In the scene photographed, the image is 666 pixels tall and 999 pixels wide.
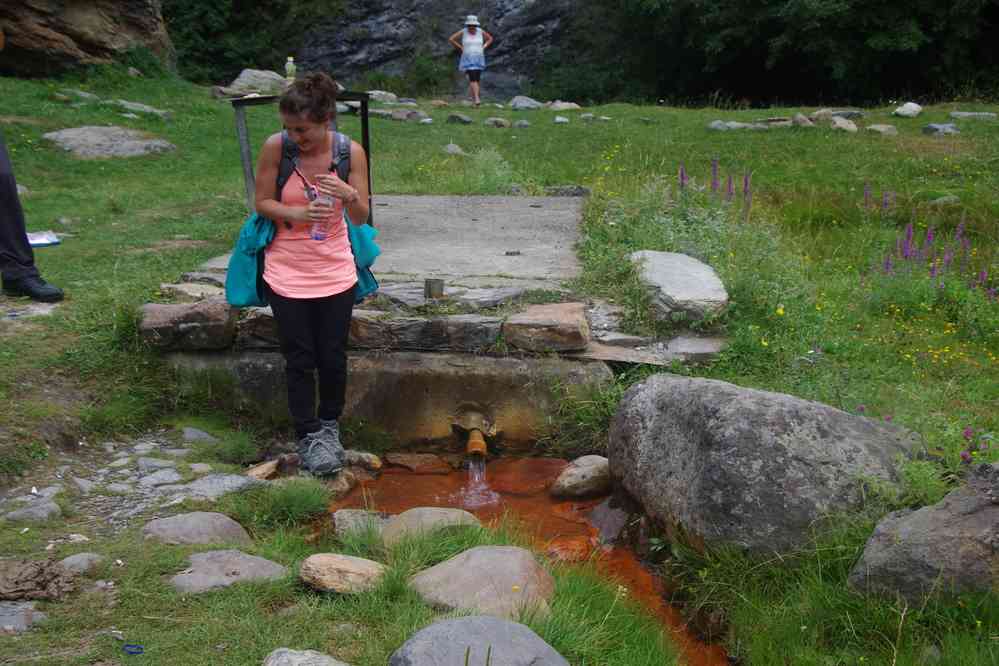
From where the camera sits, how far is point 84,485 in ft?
12.4

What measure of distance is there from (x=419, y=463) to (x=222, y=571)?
172 centimetres

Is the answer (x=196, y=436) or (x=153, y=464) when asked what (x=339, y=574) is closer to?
(x=153, y=464)

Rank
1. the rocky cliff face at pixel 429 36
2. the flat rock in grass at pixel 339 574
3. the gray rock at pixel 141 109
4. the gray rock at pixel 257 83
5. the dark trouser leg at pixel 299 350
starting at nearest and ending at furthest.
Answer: the flat rock in grass at pixel 339 574
the dark trouser leg at pixel 299 350
the gray rock at pixel 141 109
the gray rock at pixel 257 83
the rocky cliff face at pixel 429 36

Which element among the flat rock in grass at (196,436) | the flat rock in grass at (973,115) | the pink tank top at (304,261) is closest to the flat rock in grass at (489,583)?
the pink tank top at (304,261)

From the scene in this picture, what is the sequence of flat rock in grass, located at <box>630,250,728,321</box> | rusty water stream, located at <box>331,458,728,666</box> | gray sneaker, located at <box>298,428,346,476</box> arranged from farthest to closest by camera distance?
flat rock in grass, located at <box>630,250,728,321</box> → gray sneaker, located at <box>298,428,346,476</box> → rusty water stream, located at <box>331,458,728,666</box>

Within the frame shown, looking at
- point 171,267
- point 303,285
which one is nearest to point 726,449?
point 303,285

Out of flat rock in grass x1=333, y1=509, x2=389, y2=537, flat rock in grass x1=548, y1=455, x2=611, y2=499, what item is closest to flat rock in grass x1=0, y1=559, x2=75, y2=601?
flat rock in grass x1=333, y1=509, x2=389, y2=537

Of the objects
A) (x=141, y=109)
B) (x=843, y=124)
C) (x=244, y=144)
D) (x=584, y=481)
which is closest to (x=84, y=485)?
(x=584, y=481)

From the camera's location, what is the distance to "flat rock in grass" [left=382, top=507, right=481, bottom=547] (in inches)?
133

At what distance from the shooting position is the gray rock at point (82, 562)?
9.66 ft

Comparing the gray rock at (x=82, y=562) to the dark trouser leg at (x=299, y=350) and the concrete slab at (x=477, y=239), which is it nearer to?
the dark trouser leg at (x=299, y=350)

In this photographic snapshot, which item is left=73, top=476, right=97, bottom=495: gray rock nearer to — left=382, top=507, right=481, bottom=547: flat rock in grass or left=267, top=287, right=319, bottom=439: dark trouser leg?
left=267, top=287, right=319, bottom=439: dark trouser leg

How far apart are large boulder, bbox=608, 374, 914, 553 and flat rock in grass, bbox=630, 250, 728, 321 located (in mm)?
1178

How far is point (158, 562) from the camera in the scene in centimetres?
301
